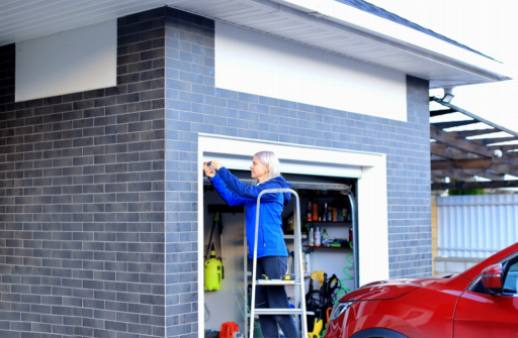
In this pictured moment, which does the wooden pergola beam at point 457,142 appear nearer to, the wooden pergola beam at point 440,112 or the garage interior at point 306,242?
the wooden pergola beam at point 440,112

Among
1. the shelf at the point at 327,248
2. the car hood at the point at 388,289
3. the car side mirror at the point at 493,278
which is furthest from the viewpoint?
the shelf at the point at 327,248

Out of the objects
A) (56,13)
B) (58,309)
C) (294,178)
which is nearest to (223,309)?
(294,178)

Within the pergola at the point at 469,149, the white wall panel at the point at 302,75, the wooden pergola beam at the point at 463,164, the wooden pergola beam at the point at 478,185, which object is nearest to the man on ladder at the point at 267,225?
the white wall panel at the point at 302,75

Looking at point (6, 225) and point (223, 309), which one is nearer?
point (6, 225)

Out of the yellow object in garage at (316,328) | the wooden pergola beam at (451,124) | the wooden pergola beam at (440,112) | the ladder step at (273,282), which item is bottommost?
the yellow object in garage at (316,328)

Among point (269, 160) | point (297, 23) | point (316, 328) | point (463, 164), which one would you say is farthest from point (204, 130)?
point (463, 164)

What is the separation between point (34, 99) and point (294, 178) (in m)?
3.19

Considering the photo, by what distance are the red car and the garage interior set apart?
2929mm

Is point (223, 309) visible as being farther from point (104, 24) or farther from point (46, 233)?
point (104, 24)

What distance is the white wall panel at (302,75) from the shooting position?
816 cm

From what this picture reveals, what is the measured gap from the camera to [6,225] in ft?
28.5

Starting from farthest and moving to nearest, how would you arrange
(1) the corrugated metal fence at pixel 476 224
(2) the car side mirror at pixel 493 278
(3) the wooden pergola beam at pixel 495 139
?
(1) the corrugated metal fence at pixel 476 224
(3) the wooden pergola beam at pixel 495 139
(2) the car side mirror at pixel 493 278

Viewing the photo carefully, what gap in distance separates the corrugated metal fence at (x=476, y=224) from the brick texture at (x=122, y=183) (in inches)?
263

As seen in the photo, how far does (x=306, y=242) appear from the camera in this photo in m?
11.7
